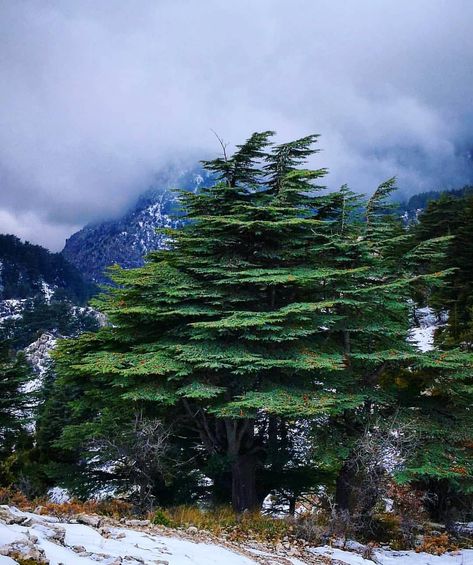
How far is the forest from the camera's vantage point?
448 inches

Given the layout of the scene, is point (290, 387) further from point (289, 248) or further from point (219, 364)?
point (289, 248)

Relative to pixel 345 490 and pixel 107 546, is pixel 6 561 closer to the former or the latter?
pixel 107 546

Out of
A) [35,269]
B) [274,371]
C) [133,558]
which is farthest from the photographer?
[35,269]

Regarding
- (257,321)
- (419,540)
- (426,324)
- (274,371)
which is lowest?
(419,540)

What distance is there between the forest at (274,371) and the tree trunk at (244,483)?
0.05 m

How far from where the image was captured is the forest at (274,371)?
37.3 feet

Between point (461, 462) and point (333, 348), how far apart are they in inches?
169

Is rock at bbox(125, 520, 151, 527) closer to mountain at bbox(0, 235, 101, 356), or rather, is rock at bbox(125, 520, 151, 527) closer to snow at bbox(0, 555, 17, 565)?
snow at bbox(0, 555, 17, 565)

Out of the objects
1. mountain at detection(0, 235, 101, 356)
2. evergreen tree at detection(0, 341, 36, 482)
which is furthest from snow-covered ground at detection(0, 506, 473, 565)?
mountain at detection(0, 235, 101, 356)

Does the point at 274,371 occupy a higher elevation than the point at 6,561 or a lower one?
higher

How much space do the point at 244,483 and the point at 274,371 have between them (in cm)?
355

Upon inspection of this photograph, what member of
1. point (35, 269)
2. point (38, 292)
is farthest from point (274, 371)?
point (35, 269)

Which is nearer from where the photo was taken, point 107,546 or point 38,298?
point 107,546

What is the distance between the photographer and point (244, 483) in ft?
43.8
